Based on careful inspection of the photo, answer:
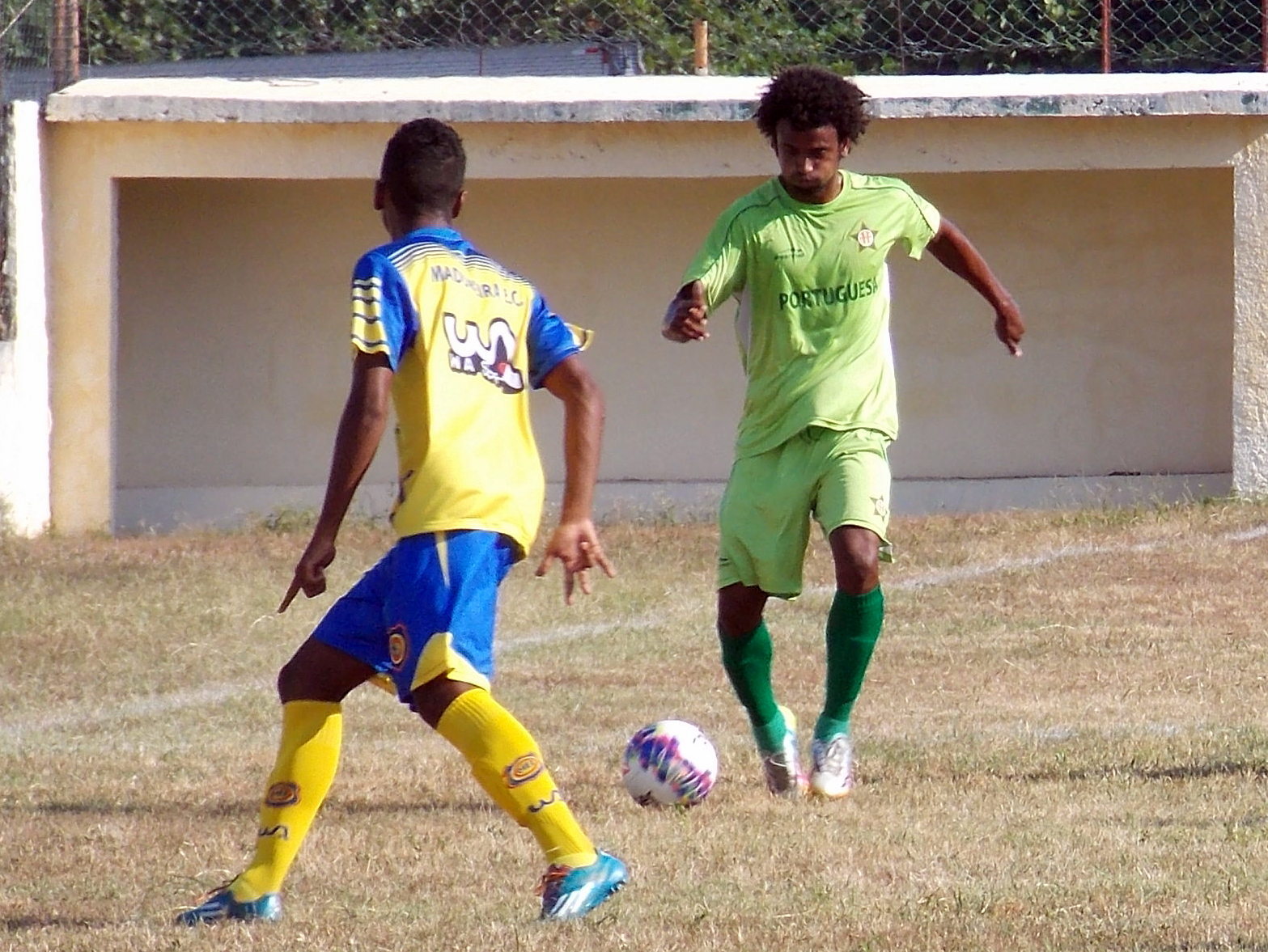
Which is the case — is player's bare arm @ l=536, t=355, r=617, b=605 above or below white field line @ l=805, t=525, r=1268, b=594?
above

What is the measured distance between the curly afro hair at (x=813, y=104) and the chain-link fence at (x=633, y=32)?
706 centimetres

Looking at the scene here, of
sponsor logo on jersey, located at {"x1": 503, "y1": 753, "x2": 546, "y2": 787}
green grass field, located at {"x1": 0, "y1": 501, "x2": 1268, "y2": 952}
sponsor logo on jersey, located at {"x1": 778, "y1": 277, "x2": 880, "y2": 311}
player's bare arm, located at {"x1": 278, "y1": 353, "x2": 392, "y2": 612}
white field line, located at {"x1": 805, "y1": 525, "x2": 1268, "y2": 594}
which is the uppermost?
sponsor logo on jersey, located at {"x1": 778, "y1": 277, "x2": 880, "y2": 311}

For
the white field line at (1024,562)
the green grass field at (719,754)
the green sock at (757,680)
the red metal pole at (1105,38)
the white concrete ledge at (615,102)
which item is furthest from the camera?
the red metal pole at (1105,38)

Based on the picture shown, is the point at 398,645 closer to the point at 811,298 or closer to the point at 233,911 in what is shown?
the point at 233,911

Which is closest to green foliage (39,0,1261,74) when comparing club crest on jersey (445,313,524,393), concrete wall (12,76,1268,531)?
concrete wall (12,76,1268,531)

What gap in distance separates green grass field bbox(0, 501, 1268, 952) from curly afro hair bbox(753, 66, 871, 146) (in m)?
1.87

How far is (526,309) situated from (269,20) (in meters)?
9.65

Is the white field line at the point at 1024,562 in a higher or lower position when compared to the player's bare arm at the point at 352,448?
lower

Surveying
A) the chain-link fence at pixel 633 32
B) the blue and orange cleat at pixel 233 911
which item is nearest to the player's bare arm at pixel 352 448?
the blue and orange cleat at pixel 233 911

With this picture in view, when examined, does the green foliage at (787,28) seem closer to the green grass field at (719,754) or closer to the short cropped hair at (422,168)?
the green grass field at (719,754)

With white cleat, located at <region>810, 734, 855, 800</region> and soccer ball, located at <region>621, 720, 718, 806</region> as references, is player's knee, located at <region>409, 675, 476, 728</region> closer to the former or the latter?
soccer ball, located at <region>621, 720, 718, 806</region>

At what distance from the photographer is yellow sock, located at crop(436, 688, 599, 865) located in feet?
13.4

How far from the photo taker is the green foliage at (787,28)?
43.4 feet

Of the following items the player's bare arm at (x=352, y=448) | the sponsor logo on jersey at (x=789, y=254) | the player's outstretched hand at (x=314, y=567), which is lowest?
the player's outstretched hand at (x=314, y=567)
